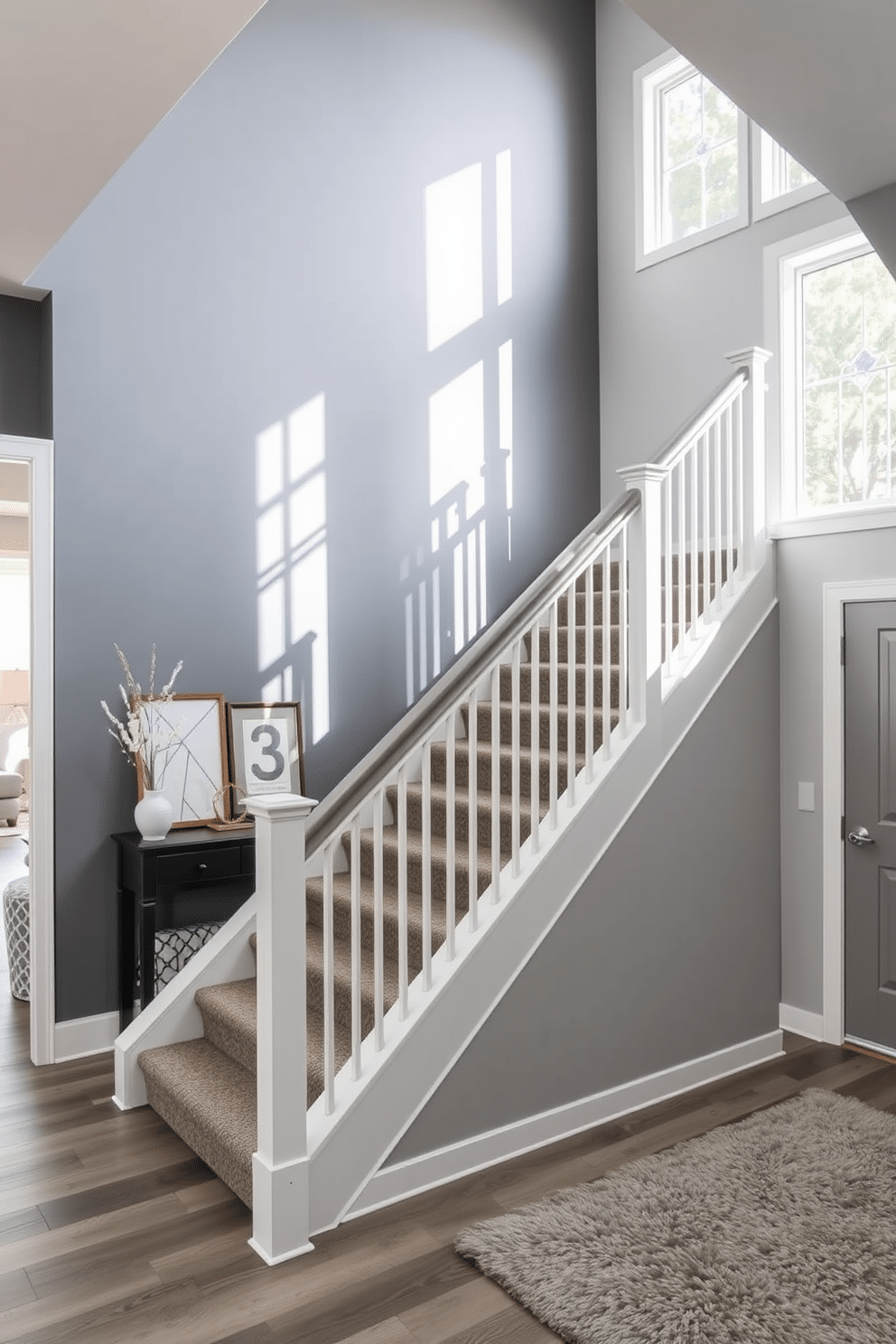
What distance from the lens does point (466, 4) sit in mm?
4961

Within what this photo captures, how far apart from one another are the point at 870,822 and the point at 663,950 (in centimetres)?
107

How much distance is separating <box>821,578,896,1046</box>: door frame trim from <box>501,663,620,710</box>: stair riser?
84cm

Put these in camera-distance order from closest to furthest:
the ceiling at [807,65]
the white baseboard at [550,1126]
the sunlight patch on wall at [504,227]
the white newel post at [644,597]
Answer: the ceiling at [807,65]
the white baseboard at [550,1126]
the white newel post at [644,597]
the sunlight patch on wall at [504,227]

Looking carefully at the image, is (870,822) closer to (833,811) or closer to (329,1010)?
(833,811)

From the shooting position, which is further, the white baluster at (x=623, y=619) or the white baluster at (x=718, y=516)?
the white baluster at (x=718, y=516)

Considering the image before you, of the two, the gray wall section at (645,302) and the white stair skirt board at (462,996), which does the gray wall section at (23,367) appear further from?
the gray wall section at (645,302)

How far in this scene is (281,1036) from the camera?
2.53m

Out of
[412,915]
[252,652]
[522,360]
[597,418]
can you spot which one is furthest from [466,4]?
[412,915]

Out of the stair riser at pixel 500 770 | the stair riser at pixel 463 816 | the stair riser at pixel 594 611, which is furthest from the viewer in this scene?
the stair riser at pixel 594 611

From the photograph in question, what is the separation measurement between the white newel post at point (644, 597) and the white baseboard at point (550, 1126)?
1.28 m

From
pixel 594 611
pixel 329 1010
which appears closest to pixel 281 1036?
pixel 329 1010

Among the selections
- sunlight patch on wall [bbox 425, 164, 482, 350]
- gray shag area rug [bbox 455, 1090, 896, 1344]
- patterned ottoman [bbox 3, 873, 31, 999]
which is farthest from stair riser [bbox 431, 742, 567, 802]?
sunlight patch on wall [bbox 425, 164, 482, 350]

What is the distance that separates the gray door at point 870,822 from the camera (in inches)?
152

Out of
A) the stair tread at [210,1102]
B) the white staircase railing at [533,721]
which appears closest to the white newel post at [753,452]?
the white staircase railing at [533,721]
